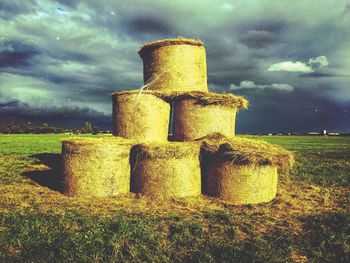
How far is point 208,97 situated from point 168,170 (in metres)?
2.04

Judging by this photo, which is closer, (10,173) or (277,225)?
(277,225)

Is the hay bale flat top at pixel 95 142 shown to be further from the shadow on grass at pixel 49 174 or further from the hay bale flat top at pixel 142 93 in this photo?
the hay bale flat top at pixel 142 93

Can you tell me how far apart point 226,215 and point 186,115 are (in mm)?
3179

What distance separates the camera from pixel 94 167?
313 inches

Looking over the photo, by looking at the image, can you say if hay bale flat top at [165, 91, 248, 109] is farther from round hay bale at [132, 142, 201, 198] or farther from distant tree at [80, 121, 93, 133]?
distant tree at [80, 121, 93, 133]

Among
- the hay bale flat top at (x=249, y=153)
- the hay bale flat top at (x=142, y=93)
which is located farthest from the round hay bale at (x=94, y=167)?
the hay bale flat top at (x=249, y=153)

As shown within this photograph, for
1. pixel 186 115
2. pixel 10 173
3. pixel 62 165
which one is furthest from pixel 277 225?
pixel 10 173

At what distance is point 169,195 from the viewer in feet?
25.6

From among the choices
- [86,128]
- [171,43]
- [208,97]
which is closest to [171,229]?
[208,97]

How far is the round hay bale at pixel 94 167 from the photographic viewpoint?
26.1 feet

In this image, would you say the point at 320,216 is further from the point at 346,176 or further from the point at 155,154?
the point at 346,176

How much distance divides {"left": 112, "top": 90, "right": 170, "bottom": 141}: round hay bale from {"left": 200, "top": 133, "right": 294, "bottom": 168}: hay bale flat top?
1474 mm

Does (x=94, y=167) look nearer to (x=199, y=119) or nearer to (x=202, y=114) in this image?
(x=199, y=119)

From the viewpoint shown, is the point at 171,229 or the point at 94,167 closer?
the point at 171,229
